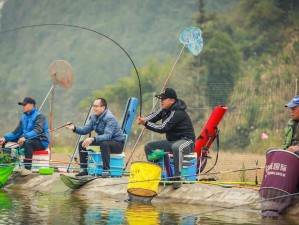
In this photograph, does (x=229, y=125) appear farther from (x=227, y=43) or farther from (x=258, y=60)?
(x=258, y=60)

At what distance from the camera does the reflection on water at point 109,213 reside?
11.6 metres

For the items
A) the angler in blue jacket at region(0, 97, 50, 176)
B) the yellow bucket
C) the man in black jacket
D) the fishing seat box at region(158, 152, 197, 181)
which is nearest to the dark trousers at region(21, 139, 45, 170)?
the angler in blue jacket at region(0, 97, 50, 176)

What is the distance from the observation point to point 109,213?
40.9 feet

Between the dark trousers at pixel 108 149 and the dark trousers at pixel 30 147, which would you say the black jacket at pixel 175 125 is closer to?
the dark trousers at pixel 108 149

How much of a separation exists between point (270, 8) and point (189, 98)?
36.9m

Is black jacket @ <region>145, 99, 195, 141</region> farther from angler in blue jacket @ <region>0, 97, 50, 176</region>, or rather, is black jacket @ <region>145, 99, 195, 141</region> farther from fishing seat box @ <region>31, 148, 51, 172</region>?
fishing seat box @ <region>31, 148, 51, 172</region>

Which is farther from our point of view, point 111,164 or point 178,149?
point 111,164

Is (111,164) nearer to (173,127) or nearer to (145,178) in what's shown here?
(173,127)

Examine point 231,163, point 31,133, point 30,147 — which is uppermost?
point 31,133

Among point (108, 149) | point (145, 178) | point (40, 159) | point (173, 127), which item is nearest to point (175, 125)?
point (173, 127)

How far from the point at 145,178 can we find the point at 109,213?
4.54ft

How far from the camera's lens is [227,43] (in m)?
50.3

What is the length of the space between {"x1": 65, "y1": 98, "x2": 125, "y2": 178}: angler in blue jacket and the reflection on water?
49.5 inches

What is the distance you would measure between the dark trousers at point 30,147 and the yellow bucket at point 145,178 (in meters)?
3.70
